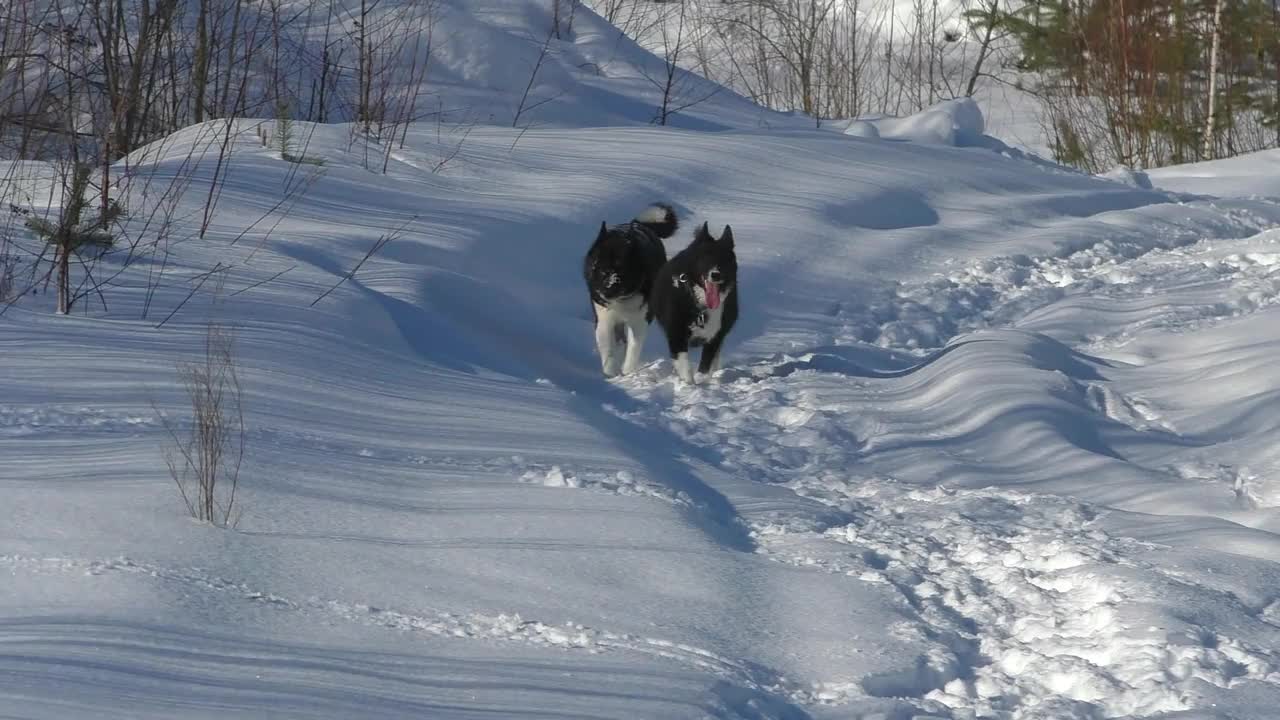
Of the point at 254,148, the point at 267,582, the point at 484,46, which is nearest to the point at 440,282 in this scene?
the point at 254,148

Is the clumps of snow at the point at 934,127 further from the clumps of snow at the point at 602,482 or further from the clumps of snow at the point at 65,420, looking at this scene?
the clumps of snow at the point at 65,420

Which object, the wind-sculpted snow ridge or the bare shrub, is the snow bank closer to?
the wind-sculpted snow ridge

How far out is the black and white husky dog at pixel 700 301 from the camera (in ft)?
21.2

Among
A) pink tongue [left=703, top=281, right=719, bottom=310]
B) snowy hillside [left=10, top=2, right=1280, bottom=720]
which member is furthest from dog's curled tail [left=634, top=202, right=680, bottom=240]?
pink tongue [left=703, top=281, right=719, bottom=310]

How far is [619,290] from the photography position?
665cm

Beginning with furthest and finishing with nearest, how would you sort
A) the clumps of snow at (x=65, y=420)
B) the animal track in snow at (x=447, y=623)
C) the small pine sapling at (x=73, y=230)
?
the small pine sapling at (x=73, y=230) → the clumps of snow at (x=65, y=420) → the animal track in snow at (x=447, y=623)

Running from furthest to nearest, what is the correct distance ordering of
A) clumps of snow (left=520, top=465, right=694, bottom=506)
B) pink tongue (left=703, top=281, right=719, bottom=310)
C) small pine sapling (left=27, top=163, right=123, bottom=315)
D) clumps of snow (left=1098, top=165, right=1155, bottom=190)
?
clumps of snow (left=1098, top=165, right=1155, bottom=190)
pink tongue (left=703, top=281, right=719, bottom=310)
small pine sapling (left=27, top=163, right=123, bottom=315)
clumps of snow (left=520, top=465, right=694, bottom=506)

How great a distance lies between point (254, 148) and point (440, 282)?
253 centimetres

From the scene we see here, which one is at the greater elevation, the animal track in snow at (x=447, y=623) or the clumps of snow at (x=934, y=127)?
the clumps of snow at (x=934, y=127)

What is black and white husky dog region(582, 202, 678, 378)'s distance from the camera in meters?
6.68

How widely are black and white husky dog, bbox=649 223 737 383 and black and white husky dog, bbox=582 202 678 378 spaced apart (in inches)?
6.9

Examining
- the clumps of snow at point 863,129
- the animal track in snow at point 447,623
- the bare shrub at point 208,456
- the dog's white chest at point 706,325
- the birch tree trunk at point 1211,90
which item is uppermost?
the birch tree trunk at point 1211,90

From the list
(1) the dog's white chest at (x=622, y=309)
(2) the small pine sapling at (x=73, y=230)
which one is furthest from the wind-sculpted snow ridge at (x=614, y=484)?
(1) the dog's white chest at (x=622, y=309)

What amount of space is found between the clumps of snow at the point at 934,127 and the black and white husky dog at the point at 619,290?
7.29 m
